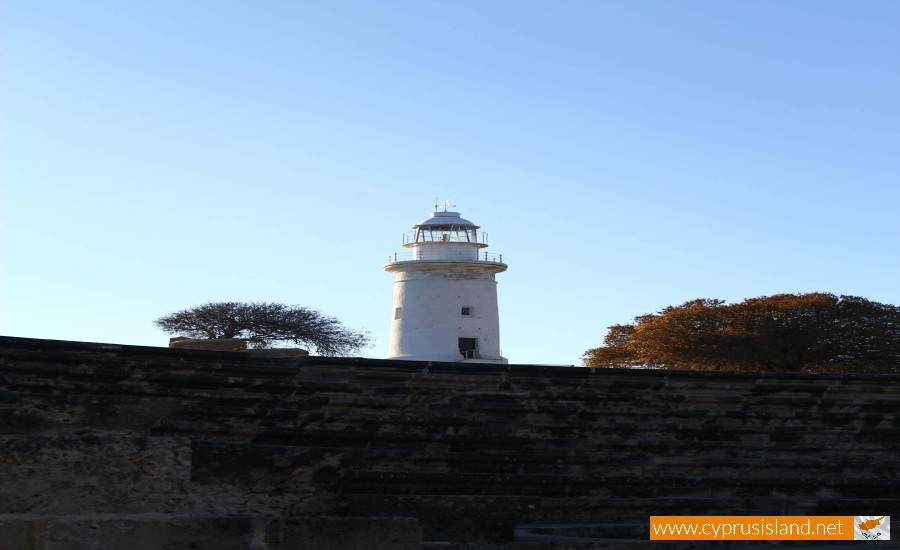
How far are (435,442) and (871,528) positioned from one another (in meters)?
2.67

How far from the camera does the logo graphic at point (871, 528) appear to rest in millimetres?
6383

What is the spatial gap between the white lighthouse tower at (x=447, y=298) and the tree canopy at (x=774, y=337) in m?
3.87

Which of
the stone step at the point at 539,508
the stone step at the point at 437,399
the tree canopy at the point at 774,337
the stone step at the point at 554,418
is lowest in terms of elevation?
the stone step at the point at 539,508

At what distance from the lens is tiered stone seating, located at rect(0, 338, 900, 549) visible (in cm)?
534

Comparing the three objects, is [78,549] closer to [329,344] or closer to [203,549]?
[203,549]

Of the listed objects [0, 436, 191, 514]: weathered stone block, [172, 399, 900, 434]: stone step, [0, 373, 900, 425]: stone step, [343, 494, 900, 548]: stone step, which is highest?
[0, 373, 900, 425]: stone step

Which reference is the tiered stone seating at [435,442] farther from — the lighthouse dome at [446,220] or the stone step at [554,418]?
the lighthouse dome at [446,220]

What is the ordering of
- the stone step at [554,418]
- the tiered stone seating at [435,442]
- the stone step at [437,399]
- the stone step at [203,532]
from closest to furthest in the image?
the stone step at [203,532] → the tiered stone seating at [435,442] → the stone step at [554,418] → the stone step at [437,399]

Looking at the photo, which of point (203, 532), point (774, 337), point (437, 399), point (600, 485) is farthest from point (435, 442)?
point (774, 337)

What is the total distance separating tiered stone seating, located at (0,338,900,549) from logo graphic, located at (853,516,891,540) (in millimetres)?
448

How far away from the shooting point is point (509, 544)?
5312 millimetres

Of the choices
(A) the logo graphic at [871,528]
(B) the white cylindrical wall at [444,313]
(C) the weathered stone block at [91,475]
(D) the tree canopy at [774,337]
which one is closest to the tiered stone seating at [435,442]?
(C) the weathered stone block at [91,475]

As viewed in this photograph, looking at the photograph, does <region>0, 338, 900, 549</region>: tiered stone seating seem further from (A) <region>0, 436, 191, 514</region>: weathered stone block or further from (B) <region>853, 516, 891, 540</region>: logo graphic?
(B) <region>853, 516, 891, 540</region>: logo graphic

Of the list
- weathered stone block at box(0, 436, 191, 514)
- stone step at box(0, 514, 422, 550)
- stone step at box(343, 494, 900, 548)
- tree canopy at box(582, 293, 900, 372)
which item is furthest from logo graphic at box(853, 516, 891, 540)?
tree canopy at box(582, 293, 900, 372)
